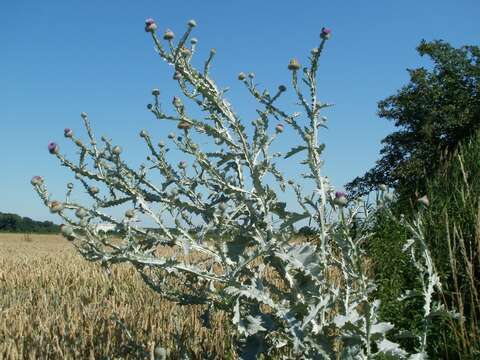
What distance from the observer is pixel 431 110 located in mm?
22797

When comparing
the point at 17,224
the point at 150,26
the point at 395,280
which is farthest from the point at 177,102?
the point at 17,224

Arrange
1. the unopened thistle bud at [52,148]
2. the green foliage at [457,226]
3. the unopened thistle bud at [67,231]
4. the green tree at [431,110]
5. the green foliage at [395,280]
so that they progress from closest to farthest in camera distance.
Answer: the unopened thistle bud at [67,231] < the unopened thistle bud at [52,148] < the green foliage at [395,280] < the green foliage at [457,226] < the green tree at [431,110]

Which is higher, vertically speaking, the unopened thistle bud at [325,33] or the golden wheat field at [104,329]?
the unopened thistle bud at [325,33]

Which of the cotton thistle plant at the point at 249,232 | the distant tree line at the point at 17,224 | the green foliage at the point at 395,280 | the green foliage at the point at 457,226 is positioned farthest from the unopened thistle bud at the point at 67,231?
the distant tree line at the point at 17,224

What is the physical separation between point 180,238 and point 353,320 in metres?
0.90

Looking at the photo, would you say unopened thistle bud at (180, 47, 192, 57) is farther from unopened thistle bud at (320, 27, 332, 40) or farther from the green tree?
→ the green tree

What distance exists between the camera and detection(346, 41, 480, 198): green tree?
22406 mm

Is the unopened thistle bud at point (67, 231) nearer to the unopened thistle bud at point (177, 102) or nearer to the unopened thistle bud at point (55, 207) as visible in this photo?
the unopened thistle bud at point (55, 207)

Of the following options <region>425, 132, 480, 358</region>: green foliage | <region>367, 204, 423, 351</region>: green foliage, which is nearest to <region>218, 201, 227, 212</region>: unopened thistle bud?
<region>367, 204, 423, 351</region>: green foliage

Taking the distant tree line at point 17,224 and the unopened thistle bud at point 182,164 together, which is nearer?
the unopened thistle bud at point 182,164

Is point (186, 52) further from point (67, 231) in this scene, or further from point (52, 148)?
point (67, 231)

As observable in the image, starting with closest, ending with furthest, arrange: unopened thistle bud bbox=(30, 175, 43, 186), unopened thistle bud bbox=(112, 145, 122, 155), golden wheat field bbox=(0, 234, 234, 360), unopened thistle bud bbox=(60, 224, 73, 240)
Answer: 1. unopened thistle bud bbox=(60, 224, 73, 240)
2. unopened thistle bud bbox=(30, 175, 43, 186)
3. unopened thistle bud bbox=(112, 145, 122, 155)
4. golden wheat field bbox=(0, 234, 234, 360)

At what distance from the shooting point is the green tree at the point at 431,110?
2241 centimetres

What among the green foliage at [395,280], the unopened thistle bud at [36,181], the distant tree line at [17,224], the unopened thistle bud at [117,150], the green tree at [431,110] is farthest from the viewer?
the distant tree line at [17,224]
